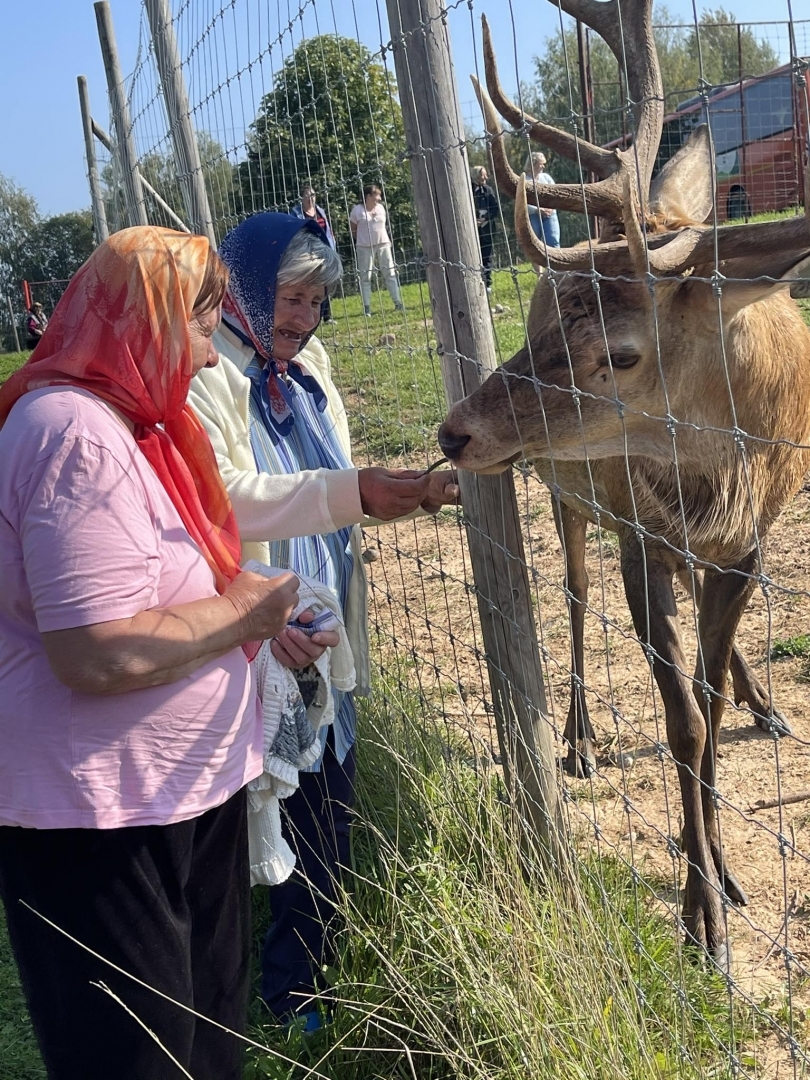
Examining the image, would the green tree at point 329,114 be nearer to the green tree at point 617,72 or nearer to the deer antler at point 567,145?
the deer antler at point 567,145

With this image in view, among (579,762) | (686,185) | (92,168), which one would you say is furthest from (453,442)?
(92,168)

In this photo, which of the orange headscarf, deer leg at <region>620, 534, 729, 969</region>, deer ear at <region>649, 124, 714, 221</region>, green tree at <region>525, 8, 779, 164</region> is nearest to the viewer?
the orange headscarf

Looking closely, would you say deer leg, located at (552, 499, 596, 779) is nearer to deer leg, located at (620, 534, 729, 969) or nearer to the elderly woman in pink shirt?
deer leg, located at (620, 534, 729, 969)

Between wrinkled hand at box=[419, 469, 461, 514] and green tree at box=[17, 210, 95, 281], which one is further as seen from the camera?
green tree at box=[17, 210, 95, 281]

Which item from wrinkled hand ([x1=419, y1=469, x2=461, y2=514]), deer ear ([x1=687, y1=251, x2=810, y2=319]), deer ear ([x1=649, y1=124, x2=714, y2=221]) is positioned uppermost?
deer ear ([x1=649, y1=124, x2=714, y2=221])

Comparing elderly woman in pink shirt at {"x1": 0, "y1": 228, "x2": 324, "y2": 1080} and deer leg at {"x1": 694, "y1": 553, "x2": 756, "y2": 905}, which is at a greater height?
elderly woman in pink shirt at {"x1": 0, "y1": 228, "x2": 324, "y2": 1080}

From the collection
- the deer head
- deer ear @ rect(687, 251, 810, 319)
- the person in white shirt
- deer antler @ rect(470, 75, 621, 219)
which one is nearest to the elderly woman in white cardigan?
the deer head

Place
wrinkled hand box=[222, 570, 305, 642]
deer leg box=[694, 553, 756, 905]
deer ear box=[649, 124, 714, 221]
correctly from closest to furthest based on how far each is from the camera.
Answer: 1. wrinkled hand box=[222, 570, 305, 642]
2. deer leg box=[694, 553, 756, 905]
3. deer ear box=[649, 124, 714, 221]

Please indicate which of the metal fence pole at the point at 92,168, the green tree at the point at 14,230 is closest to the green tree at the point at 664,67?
the metal fence pole at the point at 92,168

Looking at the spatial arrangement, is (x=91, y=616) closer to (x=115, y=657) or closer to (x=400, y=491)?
(x=115, y=657)

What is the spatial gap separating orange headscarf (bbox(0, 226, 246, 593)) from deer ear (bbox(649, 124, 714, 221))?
2125 millimetres

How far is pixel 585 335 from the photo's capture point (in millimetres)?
2887

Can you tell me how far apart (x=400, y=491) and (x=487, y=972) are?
1.16m

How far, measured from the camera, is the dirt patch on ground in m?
2.84
